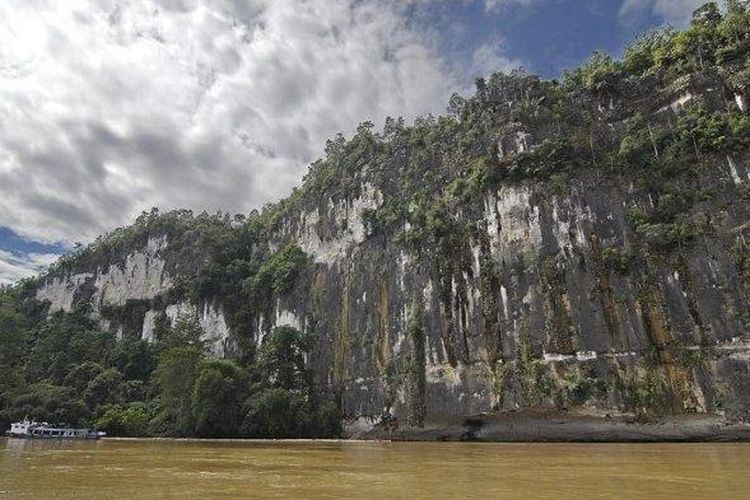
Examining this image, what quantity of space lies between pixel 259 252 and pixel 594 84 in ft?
123

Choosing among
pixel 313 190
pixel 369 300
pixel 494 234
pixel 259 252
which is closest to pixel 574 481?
pixel 494 234

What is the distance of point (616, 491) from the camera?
834 centimetres

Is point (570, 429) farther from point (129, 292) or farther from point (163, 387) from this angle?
point (129, 292)

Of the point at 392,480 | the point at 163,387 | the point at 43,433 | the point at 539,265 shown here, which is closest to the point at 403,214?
the point at 539,265

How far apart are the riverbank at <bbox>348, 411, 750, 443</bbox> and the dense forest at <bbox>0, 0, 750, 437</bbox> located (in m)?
2.18

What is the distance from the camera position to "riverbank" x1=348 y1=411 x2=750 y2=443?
2494 centimetres

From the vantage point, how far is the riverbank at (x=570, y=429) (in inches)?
982

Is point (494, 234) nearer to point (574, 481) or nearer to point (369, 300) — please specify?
point (369, 300)

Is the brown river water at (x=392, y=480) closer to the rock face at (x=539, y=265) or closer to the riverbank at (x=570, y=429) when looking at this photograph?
the riverbank at (x=570, y=429)

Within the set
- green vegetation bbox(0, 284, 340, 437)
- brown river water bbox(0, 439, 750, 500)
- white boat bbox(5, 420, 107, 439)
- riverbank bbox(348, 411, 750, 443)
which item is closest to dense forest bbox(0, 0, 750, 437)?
green vegetation bbox(0, 284, 340, 437)

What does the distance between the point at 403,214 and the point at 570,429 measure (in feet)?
64.4

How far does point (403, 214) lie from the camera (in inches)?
1667

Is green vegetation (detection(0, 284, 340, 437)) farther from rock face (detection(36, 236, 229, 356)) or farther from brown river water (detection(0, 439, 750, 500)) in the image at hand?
brown river water (detection(0, 439, 750, 500))

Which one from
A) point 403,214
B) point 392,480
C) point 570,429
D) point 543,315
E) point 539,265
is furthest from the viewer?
point 403,214
